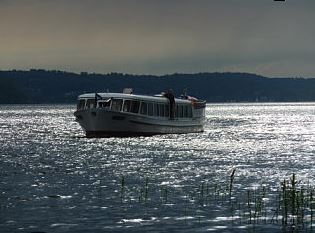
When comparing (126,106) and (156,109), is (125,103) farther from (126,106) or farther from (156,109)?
(156,109)

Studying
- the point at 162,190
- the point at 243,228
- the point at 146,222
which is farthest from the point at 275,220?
the point at 162,190

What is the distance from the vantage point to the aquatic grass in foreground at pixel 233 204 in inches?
1000

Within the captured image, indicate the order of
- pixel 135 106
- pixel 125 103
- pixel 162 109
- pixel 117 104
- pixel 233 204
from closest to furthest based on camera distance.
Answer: pixel 233 204
pixel 117 104
pixel 125 103
pixel 135 106
pixel 162 109

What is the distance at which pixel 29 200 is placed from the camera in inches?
1257

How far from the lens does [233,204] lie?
30422 millimetres

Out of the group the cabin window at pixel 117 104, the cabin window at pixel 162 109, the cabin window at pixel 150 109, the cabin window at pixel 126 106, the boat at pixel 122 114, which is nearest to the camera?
the boat at pixel 122 114

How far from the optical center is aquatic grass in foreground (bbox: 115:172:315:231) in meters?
25.4

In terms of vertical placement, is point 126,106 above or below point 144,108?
above

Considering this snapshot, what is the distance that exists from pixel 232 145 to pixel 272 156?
16.7 m

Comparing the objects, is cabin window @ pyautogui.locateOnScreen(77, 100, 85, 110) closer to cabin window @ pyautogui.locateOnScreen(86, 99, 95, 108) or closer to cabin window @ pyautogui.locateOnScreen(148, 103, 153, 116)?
cabin window @ pyautogui.locateOnScreen(86, 99, 95, 108)

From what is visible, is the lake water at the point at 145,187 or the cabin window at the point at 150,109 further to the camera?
the cabin window at the point at 150,109

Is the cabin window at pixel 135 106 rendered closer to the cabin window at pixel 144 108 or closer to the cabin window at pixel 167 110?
the cabin window at pixel 144 108

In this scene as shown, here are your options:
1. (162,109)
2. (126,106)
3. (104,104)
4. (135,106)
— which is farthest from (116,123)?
(162,109)

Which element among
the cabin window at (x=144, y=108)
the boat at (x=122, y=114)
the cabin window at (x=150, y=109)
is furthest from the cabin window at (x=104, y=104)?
the cabin window at (x=150, y=109)
